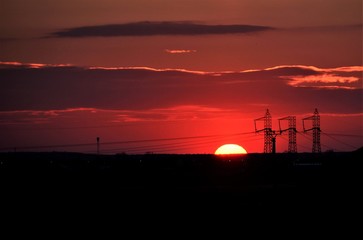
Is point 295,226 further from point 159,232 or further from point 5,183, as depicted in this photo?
point 5,183

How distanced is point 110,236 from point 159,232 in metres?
3.56

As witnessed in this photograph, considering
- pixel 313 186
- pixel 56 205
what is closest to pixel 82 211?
pixel 56 205

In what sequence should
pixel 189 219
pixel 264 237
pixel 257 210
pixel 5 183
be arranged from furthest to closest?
pixel 5 183, pixel 257 210, pixel 189 219, pixel 264 237

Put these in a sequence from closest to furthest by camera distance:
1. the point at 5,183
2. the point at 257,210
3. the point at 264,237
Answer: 1. the point at 264,237
2. the point at 257,210
3. the point at 5,183

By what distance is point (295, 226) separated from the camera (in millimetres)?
46000

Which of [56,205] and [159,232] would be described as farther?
[56,205]

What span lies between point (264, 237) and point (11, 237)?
Result: 16364 mm

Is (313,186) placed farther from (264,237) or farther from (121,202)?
(264,237)

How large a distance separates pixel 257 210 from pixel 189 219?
6.81 meters

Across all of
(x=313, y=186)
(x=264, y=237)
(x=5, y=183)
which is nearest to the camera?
(x=264, y=237)

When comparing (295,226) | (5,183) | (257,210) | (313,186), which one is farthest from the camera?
(5,183)

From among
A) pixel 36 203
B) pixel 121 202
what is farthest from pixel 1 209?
pixel 121 202

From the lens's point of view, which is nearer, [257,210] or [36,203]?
[257,210]

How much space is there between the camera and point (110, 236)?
139 ft
